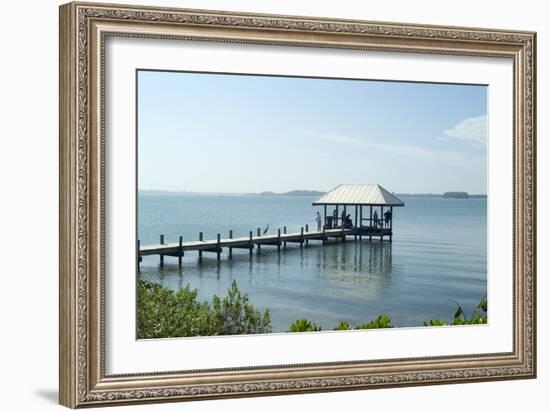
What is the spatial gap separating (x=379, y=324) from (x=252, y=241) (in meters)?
0.91

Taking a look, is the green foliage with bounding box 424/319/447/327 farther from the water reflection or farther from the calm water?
the water reflection

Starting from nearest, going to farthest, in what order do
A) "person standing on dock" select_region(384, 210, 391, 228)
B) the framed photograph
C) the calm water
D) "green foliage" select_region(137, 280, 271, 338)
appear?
the framed photograph, "green foliage" select_region(137, 280, 271, 338), the calm water, "person standing on dock" select_region(384, 210, 391, 228)

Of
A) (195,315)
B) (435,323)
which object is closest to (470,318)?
(435,323)

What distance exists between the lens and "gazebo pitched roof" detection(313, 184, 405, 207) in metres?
6.17

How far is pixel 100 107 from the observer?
5.45 metres

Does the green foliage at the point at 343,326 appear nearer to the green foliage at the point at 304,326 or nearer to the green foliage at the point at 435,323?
the green foliage at the point at 304,326

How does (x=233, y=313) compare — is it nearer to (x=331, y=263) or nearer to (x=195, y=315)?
(x=195, y=315)

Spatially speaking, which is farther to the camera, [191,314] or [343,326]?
[343,326]

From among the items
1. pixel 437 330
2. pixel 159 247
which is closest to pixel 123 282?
pixel 159 247

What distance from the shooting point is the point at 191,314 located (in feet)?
19.2

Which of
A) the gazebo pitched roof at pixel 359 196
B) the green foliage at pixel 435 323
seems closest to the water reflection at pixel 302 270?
the gazebo pitched roof at pixel 359 196

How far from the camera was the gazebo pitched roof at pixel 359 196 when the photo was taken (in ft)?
20.2

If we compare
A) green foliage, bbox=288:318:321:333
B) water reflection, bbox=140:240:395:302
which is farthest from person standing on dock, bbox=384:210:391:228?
green foliage, bbox=288:318:321:333

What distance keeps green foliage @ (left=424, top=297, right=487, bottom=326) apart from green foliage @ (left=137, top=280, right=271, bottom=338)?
1.11m
